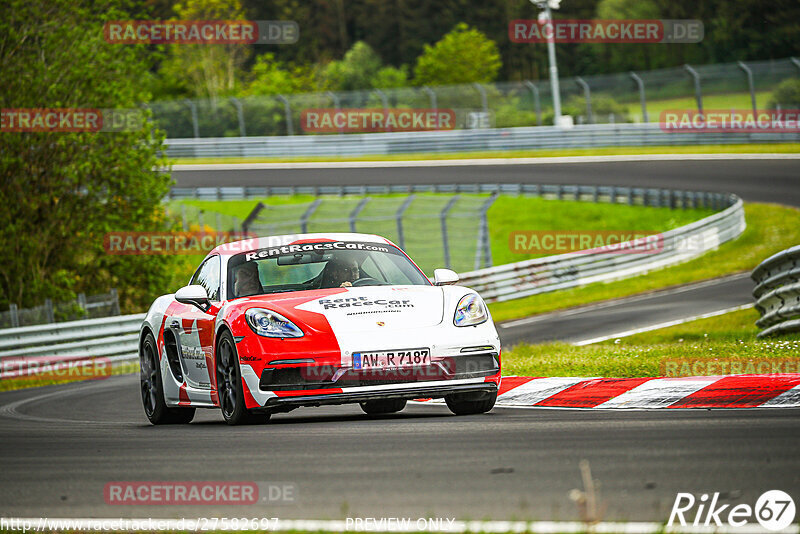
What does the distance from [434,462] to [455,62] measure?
75289mm

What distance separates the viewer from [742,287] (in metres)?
23.7

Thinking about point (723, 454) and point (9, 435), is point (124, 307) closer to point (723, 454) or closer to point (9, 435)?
point (9, 435)

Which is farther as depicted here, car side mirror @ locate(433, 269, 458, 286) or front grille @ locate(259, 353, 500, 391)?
car side mirror @ locate(433, 269, 458, 286)

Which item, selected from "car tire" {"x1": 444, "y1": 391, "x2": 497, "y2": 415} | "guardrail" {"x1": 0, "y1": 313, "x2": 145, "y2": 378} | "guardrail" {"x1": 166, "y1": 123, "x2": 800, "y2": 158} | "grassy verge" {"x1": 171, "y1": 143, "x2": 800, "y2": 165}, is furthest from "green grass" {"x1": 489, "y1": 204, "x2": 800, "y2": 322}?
"car tire" {"x1": 444, "y1": 391, "x2": 497, "y2": 415}

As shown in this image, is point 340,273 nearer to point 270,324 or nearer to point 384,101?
point 270,324

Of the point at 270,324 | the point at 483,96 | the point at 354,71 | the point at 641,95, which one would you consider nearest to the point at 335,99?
the point at 483,96

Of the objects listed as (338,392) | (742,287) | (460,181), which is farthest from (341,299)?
(460,181)

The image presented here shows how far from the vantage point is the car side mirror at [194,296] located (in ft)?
29.8

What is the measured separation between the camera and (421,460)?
20.1 feet

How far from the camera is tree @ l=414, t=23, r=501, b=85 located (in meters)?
79.2

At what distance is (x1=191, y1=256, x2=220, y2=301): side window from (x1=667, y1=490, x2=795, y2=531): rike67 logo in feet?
17.8

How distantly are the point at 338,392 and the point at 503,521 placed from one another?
11.9ft

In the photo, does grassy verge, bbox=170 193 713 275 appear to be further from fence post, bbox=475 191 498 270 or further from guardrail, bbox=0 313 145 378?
guardrail, bbox=0 313 145 378

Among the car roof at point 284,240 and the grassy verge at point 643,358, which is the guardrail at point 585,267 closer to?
the grassy verge at point 643,358
